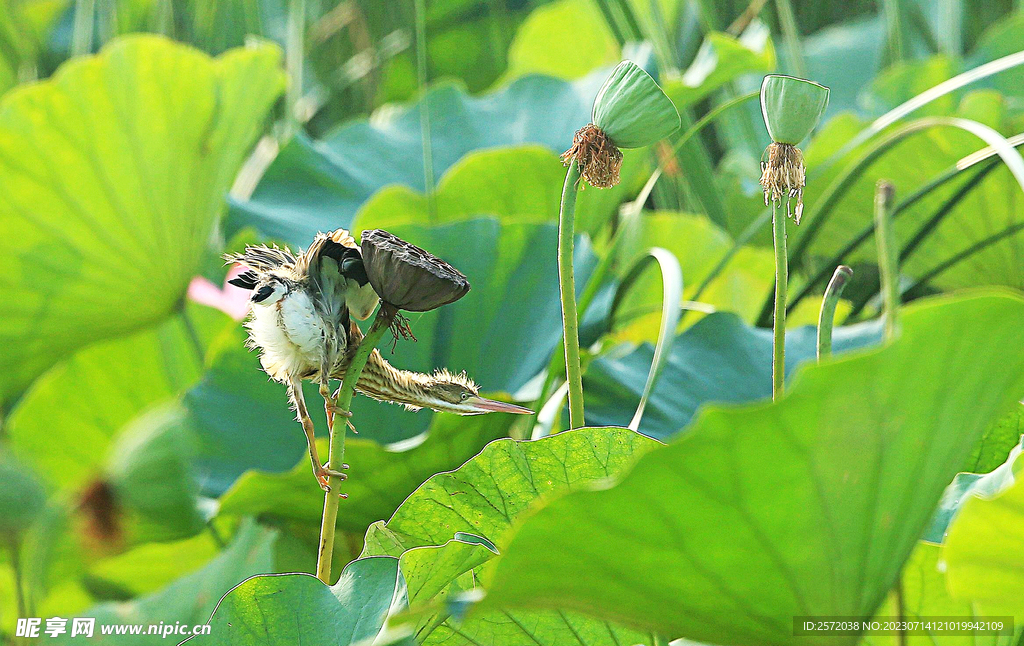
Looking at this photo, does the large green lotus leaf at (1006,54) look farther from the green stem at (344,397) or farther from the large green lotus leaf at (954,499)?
the green stem at (344,397)

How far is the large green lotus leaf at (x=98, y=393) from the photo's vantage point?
2.64 feet

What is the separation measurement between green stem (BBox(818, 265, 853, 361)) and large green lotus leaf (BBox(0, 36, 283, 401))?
0.65m

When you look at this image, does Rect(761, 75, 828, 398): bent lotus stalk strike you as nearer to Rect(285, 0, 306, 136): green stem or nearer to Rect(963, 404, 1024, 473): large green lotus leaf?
Rect(963, 404, 1024, 473): large green lotus leaf

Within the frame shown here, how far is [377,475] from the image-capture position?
0.49m

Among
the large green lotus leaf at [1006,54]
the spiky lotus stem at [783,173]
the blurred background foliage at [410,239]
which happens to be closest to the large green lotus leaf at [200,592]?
the blurred background foliage at [410,239]

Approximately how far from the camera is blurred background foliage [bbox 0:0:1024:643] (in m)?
0.55

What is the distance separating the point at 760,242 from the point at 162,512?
0.79m

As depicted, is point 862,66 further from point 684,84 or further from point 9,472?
point 9,472

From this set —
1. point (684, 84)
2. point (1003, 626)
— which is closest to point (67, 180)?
point (684, 84)

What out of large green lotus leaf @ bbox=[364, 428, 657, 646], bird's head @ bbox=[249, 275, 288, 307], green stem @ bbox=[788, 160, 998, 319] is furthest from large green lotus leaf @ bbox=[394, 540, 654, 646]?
green stem @ bbox=[788, 160, 998, 319]

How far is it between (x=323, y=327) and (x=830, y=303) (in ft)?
0.55

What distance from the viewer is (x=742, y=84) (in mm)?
1159

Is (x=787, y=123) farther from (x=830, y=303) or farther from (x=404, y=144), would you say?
(x=404, y=144)

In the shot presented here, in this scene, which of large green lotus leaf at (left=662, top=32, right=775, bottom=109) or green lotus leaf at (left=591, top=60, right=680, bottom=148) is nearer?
green lotus leaf at (left=591, top=60, right=680, bottom=148)
